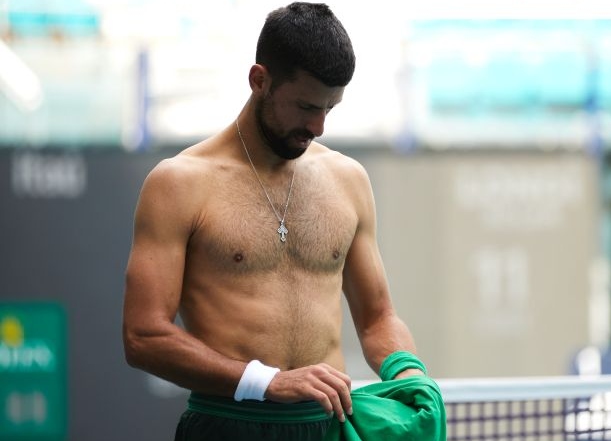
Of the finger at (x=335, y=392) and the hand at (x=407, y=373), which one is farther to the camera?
the hand at (x=407, y=373)

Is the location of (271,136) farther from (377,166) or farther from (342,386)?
(377,166)

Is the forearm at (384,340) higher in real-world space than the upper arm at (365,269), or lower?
lower

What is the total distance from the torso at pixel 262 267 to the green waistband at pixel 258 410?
11 cm

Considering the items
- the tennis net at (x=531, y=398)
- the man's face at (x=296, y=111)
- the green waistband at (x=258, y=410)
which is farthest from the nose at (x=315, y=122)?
the tennis net at (x=531, y=398)

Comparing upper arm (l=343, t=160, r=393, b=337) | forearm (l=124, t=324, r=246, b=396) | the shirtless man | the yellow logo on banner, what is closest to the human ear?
the shirtless man

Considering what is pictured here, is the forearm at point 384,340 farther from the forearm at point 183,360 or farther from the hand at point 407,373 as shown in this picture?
the forearm at point 183,360

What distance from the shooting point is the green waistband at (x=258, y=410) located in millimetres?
2961

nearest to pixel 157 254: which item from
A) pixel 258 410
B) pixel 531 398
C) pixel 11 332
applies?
pixel 258 410

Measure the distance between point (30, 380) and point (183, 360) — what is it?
6815 mm

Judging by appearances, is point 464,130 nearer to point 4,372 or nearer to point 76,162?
point 76,162

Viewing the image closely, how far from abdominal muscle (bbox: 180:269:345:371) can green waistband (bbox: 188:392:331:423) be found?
0.10 meters

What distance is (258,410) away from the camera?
9.73ft

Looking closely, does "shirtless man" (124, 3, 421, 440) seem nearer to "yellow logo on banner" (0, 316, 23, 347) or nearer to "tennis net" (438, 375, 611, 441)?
"tennis net" (438, 375, 611, 441)

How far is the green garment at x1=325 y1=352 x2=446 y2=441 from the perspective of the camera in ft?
9.41
